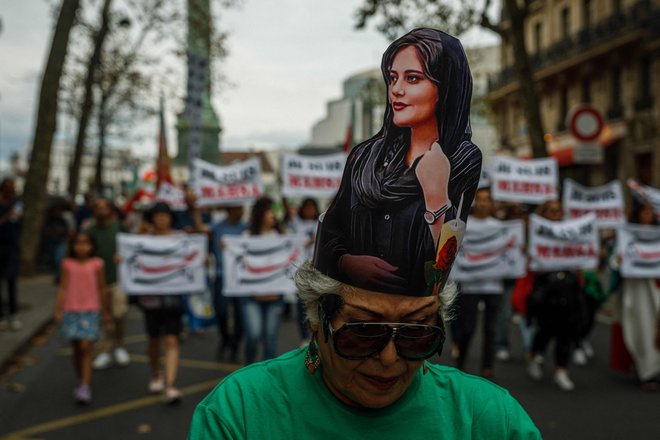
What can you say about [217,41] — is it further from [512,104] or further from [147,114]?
[512,104]

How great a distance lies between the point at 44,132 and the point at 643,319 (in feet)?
37.5

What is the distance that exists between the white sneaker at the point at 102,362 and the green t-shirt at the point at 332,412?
21.6ft

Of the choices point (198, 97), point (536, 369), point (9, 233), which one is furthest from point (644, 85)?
point (9, 233)

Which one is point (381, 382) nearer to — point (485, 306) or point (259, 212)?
point (259, 212)

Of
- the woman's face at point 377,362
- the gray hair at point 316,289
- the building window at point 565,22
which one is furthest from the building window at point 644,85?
the woman's face at point 377,362

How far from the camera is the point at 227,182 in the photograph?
9.50 m

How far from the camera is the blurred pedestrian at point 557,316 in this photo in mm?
6930

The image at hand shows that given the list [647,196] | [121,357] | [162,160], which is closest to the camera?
[647,196]

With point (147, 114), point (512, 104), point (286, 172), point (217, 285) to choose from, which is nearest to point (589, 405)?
point (217, 285)

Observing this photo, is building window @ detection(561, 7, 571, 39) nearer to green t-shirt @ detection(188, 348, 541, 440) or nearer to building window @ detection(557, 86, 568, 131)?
building window @ detection(557, 86, 568, 131)

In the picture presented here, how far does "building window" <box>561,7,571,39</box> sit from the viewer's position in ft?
115

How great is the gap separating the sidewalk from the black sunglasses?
21.9ft

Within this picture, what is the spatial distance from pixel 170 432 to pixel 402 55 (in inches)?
177

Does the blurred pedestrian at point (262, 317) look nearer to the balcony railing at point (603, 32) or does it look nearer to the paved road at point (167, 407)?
the paved road at point (167, 407)
